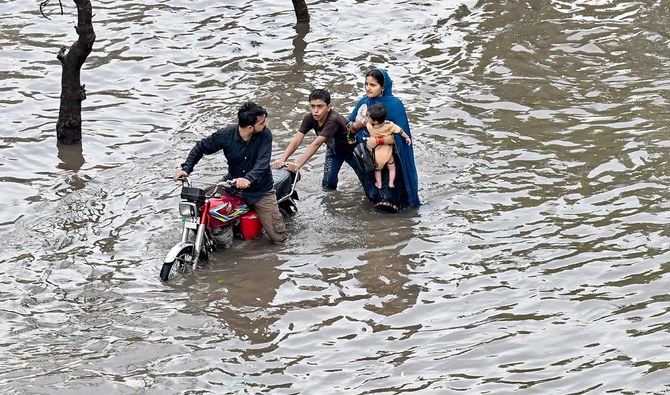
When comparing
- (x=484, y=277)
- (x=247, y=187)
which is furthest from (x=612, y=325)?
(x=247, y=187)

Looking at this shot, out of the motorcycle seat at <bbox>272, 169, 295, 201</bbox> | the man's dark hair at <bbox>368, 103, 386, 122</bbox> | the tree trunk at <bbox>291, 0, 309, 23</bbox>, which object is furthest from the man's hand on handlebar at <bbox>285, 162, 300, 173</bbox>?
the tree trunk at <bbox>291, 0, 309, 23</bbox>

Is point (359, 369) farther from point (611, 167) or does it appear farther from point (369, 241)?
point (611, 167)

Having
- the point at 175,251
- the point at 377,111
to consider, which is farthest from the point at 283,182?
the point at 175,251

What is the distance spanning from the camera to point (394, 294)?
9539 mm

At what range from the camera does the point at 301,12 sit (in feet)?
58.7

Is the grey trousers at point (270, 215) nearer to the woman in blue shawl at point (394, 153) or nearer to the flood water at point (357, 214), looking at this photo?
the flood water at point (357, 214)

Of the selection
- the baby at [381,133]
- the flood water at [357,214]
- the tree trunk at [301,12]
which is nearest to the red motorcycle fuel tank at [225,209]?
the flood water at [357,214]

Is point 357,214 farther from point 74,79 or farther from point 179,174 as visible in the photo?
point 74,79

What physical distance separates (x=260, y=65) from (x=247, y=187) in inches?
259

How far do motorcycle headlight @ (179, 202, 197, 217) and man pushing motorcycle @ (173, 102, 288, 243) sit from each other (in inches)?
10.5

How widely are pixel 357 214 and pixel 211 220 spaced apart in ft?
6.48

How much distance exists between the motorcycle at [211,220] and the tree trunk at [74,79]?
10.2ft

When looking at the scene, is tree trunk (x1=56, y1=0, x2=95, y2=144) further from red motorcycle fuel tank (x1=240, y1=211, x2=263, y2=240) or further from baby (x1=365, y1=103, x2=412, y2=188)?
baby (x1=365, y1=103, x2=412, y2=188)

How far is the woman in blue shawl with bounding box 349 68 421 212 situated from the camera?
11.2 metres
